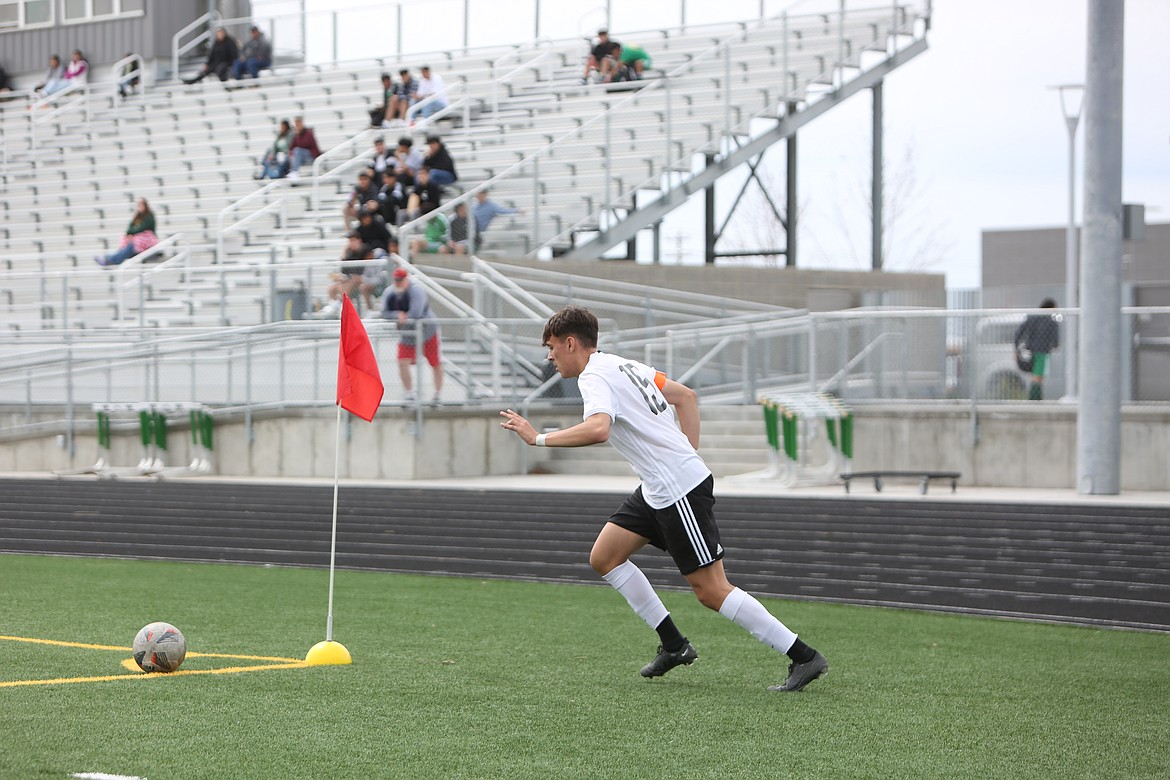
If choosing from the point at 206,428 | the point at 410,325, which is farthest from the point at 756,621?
the point at 206,428

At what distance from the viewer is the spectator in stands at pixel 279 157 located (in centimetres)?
2941

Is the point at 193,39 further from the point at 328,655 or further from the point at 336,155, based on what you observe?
the point at 328,655

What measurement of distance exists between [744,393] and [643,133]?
8.72 m

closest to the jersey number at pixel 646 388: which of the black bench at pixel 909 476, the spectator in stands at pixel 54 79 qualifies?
the black bench at pixel 909 476

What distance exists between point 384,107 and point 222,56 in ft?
22.7

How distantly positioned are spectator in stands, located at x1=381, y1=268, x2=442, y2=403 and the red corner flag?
11364mm

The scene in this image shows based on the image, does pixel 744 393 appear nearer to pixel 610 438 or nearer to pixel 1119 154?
pixel 1119 154

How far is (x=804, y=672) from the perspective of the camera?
23.9 ft

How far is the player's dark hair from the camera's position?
23.2 feet

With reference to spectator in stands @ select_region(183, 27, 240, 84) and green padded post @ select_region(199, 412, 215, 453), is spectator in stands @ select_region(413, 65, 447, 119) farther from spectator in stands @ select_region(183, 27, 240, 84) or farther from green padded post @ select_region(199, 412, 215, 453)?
green padded post @ select_region(199, 412, 215, 453)

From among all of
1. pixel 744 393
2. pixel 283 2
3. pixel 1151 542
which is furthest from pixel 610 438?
pixel 283 2

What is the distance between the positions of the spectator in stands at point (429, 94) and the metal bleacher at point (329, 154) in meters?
0.42

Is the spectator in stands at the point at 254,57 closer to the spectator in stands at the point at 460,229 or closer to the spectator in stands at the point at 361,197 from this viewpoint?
the spectator in stands at the point at 361,197

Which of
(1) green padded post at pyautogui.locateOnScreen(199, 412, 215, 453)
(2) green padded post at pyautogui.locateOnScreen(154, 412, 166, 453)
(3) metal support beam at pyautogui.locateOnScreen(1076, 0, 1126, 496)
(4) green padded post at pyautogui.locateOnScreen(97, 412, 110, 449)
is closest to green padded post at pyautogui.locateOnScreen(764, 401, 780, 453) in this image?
(3) metal support beam at pyautogui.locateOnScreen(1076, 0, 1126, 496)
